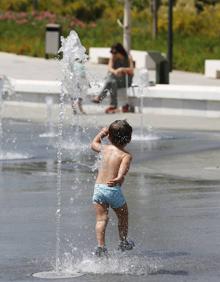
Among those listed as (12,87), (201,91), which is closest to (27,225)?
(201,91)

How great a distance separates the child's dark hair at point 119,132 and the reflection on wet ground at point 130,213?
81cm

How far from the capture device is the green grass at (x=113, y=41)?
33.8 metres

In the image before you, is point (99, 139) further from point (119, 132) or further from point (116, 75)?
point (116, 75)

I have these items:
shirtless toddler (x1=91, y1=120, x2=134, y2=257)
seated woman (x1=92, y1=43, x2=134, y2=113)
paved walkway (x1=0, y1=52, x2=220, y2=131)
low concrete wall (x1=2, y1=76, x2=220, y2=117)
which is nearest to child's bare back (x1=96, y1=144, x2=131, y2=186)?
shirtless toddler (x1=91, y1=120, x2=134, y2=257)

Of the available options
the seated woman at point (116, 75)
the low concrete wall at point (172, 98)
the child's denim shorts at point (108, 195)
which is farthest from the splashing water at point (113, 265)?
the seated woman at point (116, 75)

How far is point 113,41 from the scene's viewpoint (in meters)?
38.7

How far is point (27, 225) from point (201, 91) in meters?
12.3

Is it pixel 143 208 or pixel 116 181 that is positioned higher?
pixel 116 181

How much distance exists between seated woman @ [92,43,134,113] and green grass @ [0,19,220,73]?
8.69 metres

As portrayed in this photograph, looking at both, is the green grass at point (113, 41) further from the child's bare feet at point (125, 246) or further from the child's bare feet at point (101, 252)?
the child's bare feet at point (101, 252)

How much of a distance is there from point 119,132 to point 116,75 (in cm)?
1566

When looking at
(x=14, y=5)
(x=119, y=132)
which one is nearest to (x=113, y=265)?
(x=119, y=132)

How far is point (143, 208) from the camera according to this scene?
11.5 meters

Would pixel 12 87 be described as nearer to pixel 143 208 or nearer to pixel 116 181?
pixel 143 208
